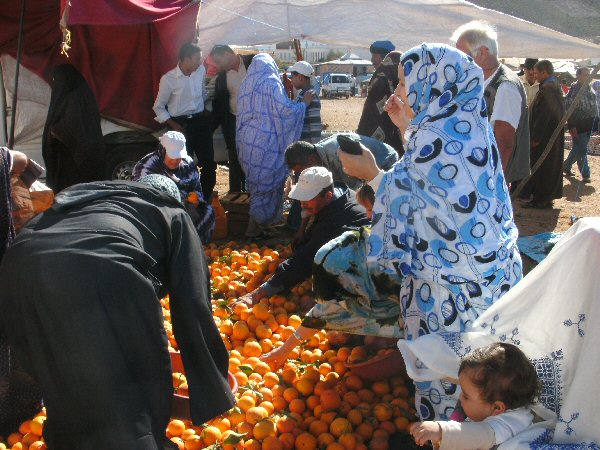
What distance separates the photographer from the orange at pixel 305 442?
116 inches

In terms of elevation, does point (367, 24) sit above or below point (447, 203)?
above

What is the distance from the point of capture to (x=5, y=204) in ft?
8.38

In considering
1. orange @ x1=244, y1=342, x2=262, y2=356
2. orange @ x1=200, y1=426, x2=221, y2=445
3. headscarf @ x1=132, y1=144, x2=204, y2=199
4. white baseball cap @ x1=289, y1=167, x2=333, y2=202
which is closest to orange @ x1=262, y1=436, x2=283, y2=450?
orange @ x1=200, y1=426, x2=221, y2=445

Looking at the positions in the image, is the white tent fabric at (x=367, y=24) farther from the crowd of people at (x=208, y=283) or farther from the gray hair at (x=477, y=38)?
the crowd of people at (x=208, y=283)

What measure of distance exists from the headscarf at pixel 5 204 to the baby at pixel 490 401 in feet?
5.73

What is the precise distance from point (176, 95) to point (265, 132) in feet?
3.99

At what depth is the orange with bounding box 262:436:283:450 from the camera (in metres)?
2.85

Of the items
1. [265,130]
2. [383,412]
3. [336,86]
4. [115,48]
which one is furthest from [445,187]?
[336,86]

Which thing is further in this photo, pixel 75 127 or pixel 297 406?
pixel 75 127

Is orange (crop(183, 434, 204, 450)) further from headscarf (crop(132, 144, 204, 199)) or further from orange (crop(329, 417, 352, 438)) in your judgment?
headscarf (crop(132, 144, 204, 199))

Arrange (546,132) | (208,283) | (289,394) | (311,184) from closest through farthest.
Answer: (208,283) → (289,394) → (311,184) → (546,132)

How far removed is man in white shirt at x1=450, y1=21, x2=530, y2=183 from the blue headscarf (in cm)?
210

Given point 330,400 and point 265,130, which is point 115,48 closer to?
point 265,130

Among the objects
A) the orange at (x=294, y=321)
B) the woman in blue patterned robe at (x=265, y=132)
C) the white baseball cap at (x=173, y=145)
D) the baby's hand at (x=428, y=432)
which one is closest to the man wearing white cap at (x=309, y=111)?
the woman in blue patterned robe at (x=265, y=132)
